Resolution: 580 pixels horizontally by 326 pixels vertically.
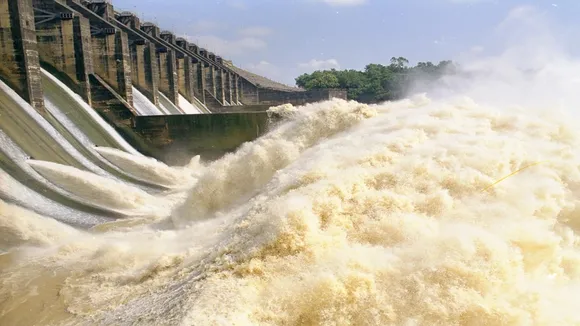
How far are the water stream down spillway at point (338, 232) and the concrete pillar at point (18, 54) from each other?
210 cm

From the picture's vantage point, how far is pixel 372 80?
2424 inches

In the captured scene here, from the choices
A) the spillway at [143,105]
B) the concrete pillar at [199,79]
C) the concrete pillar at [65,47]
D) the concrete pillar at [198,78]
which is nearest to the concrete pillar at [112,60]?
the spillway at [143,105]

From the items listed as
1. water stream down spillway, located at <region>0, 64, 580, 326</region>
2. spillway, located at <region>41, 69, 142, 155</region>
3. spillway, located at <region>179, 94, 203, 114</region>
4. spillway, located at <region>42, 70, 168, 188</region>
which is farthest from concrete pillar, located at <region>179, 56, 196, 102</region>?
water stream down spillway, located at <region>0, 64, 580, 326</region>

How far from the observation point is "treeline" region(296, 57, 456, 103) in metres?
56.8

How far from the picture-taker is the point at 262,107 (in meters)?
27.6

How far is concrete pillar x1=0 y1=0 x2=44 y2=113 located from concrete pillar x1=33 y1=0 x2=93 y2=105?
3.07 metres

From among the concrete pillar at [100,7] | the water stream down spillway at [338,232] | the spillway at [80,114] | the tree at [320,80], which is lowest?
the water stream down spillway at [338,232]

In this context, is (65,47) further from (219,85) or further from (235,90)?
(235,90)

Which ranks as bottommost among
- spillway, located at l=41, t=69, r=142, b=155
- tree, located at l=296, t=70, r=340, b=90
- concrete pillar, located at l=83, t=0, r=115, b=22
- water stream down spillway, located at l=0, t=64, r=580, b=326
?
water stream down spillway, located at l=0, t=64, r=580, b=326

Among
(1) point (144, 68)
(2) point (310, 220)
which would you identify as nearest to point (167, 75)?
(1) point (144, 68)

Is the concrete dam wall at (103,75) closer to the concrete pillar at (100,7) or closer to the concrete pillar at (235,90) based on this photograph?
the concrete pillar at (100,7)

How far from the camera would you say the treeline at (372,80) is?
56.8 metres

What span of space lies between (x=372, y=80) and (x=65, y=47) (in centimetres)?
5091

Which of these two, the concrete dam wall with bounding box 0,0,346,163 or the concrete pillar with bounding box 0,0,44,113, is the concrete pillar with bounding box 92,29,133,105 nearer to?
the concrete dam wall with bounding box 0,0,346,163
